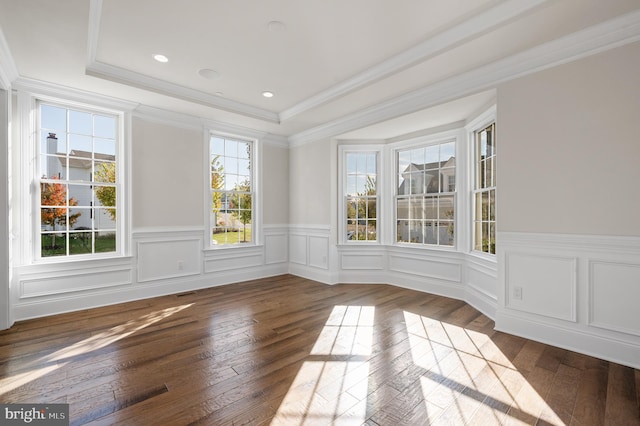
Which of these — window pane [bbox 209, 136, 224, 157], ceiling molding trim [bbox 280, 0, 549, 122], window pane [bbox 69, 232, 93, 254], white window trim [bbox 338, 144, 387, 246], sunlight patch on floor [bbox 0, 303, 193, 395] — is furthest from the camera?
white window trim [bbox 338, 144, 387, 246]

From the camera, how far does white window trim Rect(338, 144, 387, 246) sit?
17.4 ft

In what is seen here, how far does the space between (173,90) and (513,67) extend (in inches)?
155

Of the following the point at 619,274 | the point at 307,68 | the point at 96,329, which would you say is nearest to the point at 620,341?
the point at 619,274

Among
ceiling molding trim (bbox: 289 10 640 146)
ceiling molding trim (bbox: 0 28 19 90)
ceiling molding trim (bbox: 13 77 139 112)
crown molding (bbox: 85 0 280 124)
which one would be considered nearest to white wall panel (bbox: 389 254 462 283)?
ceiling molding trim (bbox: 289 10 640 146)

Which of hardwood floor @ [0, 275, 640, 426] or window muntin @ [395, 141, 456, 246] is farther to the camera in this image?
window muntin @ [395, 141, 456, 246]

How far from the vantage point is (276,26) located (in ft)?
8.87

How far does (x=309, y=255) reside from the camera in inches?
221

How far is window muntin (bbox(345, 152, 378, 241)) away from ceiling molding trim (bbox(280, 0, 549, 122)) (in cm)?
149

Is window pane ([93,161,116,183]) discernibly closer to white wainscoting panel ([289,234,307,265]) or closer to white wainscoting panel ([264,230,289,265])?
white wainscoting panel ([264,230,289,265])

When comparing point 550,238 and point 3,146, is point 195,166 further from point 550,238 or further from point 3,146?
point 550,238

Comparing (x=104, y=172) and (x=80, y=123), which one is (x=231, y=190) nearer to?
(x=104, y=172)

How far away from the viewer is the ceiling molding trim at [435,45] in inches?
94.1

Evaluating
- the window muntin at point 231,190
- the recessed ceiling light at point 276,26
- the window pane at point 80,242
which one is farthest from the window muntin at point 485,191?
the window pane at point 80,242

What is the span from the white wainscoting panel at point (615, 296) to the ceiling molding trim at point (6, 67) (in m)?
5.50
